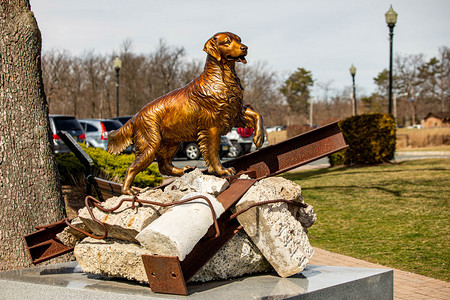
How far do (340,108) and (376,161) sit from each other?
72.3 metres

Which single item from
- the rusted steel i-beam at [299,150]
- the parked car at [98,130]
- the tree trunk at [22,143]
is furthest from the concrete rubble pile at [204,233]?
the parked car at [98,130]

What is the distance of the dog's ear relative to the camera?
3.79 metres

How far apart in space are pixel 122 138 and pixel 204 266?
61.1 inches

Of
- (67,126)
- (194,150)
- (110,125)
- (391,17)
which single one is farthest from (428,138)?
(67,126)

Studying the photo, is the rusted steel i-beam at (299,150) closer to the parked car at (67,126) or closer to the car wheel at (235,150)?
the parked car at (67,126)

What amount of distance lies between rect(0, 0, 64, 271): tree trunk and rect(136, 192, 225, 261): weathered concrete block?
2.64 m

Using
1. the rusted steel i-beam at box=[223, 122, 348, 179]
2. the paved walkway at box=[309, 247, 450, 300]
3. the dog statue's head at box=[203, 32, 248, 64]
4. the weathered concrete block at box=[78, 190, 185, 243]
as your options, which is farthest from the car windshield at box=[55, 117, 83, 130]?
the weathered concrete block at box=[78, 190, 185, 243]

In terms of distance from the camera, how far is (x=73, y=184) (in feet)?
30.0

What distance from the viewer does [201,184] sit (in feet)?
11.3

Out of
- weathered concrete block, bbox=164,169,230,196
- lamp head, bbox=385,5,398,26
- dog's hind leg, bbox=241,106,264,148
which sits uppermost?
lamp head, bbox=385,5,398,26

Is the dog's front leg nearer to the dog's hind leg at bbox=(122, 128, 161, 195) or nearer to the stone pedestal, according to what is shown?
the dog's hind leg at bbox=(122, 128, 161, 195)

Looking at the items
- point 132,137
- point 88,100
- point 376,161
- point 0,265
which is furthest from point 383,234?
point 88,100

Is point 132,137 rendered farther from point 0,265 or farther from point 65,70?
point 65,70

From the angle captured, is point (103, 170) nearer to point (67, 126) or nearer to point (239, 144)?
point (67, 126)
